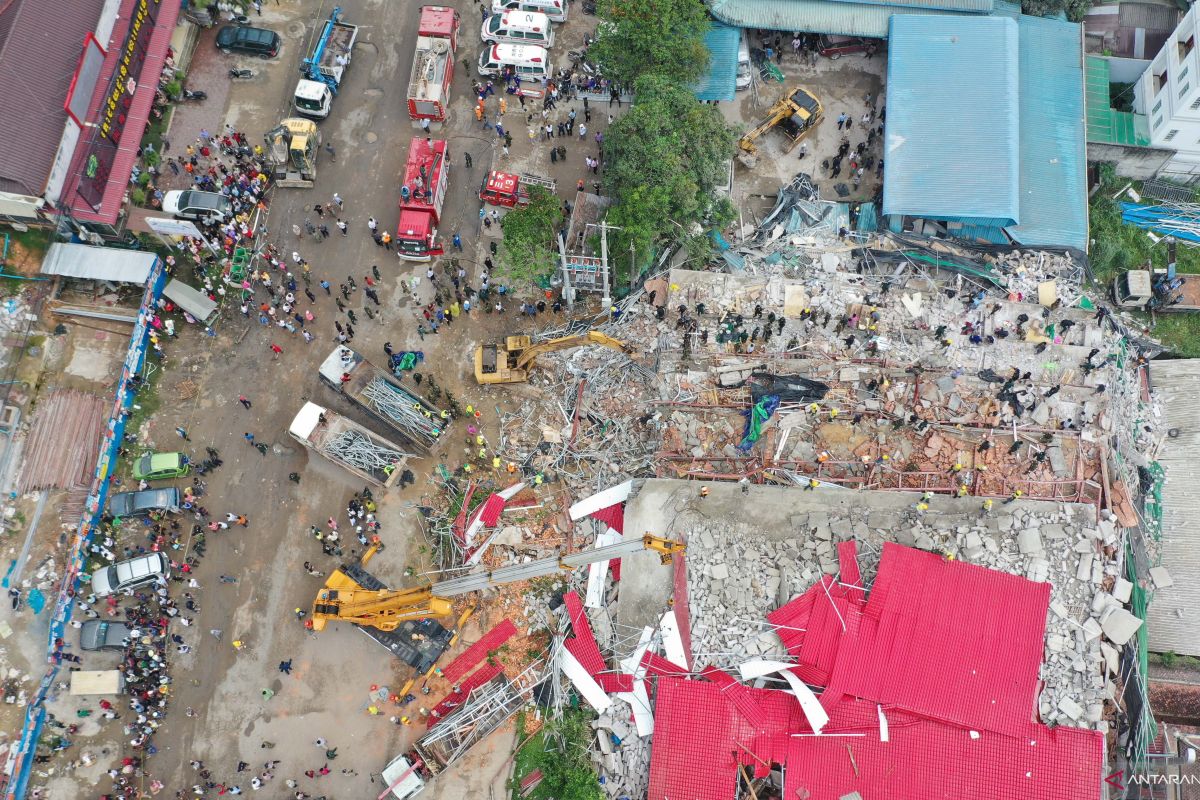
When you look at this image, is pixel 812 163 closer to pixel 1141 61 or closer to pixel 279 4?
pixel 1141 61

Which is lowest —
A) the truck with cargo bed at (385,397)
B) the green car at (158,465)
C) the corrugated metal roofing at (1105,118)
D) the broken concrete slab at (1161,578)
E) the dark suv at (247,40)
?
the green car at (158,465)

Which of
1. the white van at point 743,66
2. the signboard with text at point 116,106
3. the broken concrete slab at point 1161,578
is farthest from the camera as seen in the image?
the white van at point 743,66

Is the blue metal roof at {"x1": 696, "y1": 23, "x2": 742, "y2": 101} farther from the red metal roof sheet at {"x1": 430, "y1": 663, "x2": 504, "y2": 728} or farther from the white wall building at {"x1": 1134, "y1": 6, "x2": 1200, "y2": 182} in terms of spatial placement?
the red metal roof sheet at {"x1": 430, "y1": 663, "x2": 504, "y2": 728}

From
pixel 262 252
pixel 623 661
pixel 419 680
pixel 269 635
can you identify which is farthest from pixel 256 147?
pixel 623 661

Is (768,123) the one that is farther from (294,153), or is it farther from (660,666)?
(660,666)

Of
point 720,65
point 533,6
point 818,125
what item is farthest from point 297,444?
point 818,125

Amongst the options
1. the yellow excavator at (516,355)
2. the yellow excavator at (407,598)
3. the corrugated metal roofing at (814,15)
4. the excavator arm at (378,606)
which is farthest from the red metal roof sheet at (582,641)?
the corrugated metal roofing at (814,15)

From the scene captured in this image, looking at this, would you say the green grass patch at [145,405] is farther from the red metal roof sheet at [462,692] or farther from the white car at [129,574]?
the red metal roof sheet at [462,692]
